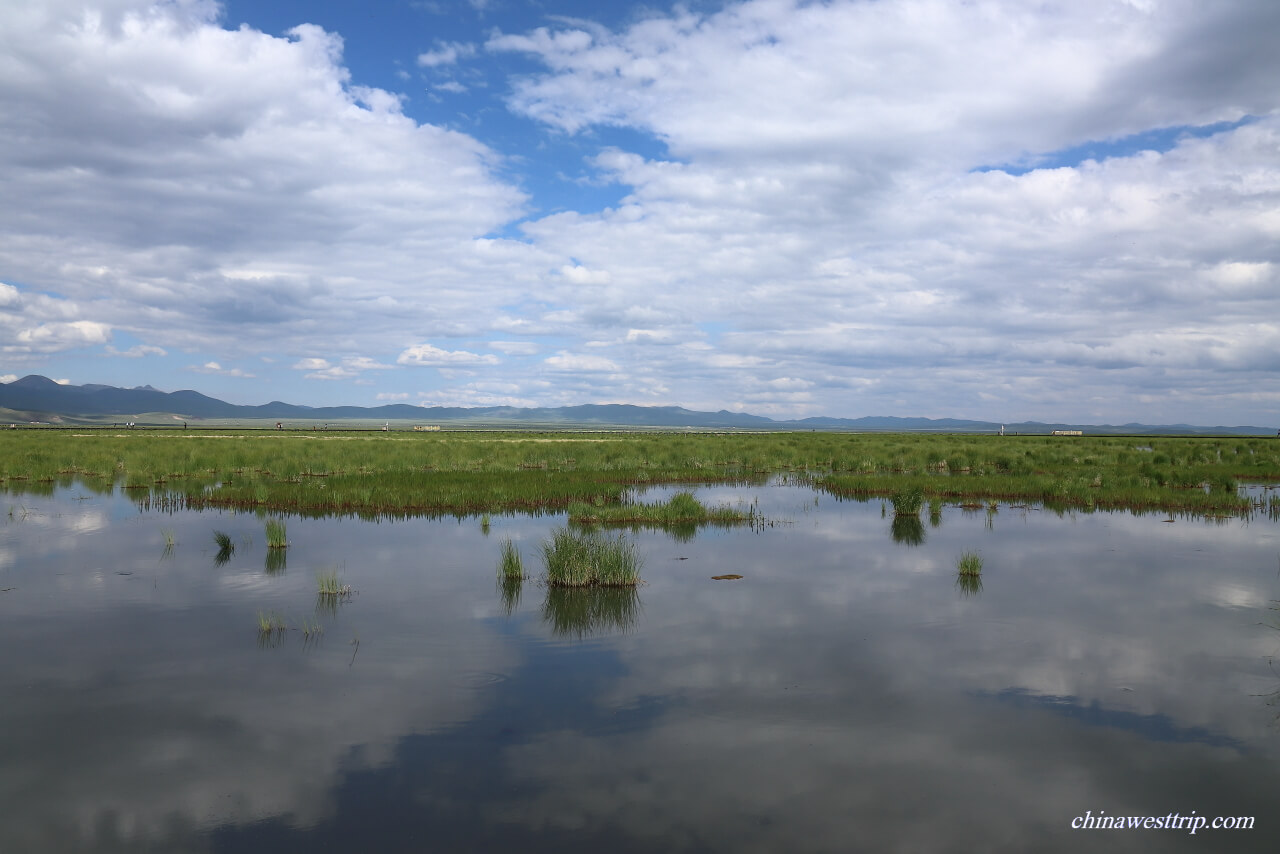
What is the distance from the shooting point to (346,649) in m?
10.2

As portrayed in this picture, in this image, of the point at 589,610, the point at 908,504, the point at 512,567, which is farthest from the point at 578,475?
the point at 589,610

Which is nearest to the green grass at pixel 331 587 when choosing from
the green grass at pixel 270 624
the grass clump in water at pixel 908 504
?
the green grass at pixel 270 624

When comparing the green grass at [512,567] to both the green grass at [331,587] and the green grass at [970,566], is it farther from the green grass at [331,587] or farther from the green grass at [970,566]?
the green grass at [970,566]

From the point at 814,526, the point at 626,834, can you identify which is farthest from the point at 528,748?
the point at 814,526

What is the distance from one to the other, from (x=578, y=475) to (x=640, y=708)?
2451cm

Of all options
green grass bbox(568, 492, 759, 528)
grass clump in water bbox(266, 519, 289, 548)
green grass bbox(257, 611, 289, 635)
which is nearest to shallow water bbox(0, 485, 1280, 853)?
green grass bbox(257, 611, 289, 635)

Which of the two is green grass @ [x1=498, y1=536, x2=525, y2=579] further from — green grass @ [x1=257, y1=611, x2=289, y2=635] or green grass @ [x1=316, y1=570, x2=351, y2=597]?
green grass @ [x1=257, y1=611, x2=289, y2=635]

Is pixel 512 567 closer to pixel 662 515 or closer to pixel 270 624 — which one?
pixel 270 624

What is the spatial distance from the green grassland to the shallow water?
30.8 feet

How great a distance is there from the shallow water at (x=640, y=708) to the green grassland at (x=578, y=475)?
30.8ft

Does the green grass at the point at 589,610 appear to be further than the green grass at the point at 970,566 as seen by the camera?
No

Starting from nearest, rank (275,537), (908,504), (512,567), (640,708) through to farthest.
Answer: (640,708) → (512,567) → (275,537) → (908,504)

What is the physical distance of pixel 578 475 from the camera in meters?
32.6

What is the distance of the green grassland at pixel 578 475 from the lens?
2481 centimetres
